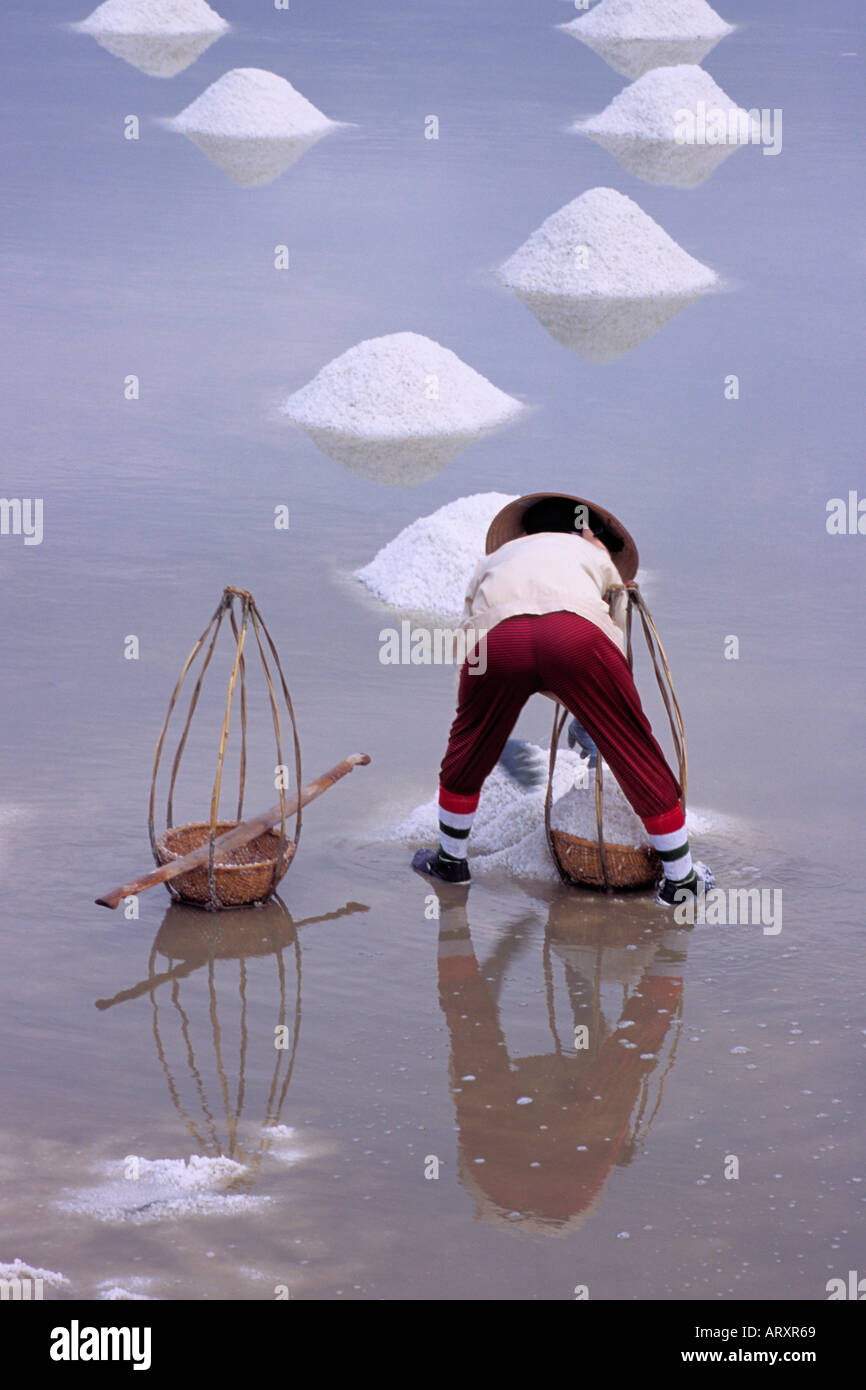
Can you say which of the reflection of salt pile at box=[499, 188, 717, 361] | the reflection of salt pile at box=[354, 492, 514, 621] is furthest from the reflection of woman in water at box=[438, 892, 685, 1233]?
the reflection of salt pile at box=[499, 188, 717, 361]

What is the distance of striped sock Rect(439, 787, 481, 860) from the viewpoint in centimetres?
375

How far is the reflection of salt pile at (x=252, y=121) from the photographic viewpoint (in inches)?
459

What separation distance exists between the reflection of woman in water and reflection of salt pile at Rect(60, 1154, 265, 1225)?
370 mm

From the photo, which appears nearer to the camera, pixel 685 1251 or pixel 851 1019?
pixel 685 1251

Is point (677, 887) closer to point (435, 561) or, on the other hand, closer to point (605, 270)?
point (435, 561)

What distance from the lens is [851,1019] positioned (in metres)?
3.28

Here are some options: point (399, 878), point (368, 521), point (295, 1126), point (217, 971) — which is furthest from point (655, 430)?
point (295, 1126)

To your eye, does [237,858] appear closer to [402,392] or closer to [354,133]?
[402,392]

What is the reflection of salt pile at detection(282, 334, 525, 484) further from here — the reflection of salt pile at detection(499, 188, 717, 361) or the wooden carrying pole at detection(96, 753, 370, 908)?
the wooden carrying pole at detection(96, 753, 370, 908)

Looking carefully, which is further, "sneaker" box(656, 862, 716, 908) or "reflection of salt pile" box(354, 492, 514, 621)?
"reflection of salt pile" box(354, 492, 514, 621)

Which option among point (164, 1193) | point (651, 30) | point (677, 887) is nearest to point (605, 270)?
point (677, 887)

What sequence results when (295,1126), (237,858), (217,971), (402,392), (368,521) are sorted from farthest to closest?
(402,392)
(368,521)
(237,858)
(217,971)
(295,1126)

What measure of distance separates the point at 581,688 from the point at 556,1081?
2.64 ft

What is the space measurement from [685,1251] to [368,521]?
3.80m
